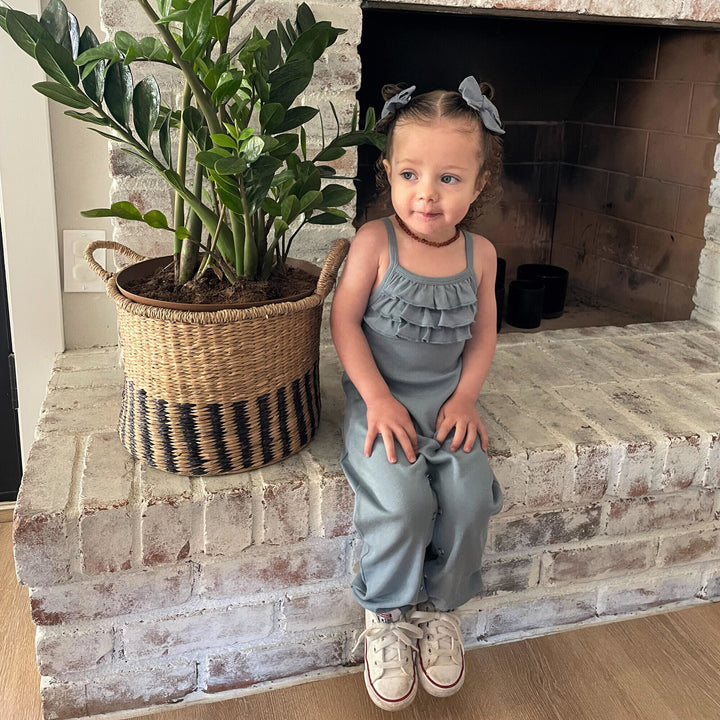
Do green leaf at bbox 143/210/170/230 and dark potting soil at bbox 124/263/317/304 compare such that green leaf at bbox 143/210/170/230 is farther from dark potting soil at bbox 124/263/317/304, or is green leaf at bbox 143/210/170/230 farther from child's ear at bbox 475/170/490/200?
child's ear at bbox 475/170/490/200

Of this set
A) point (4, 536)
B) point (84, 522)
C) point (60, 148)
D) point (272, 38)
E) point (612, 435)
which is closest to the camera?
point (84, 522)

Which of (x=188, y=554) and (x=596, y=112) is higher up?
(x=596, y=112)

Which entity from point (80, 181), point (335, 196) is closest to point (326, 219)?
point (335, 196)

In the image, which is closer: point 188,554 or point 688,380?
point 188,554

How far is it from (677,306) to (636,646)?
0.93 metres

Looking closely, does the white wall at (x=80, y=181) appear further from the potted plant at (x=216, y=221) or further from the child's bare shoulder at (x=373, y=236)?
the child's bare shoulder at (x=373, y=236)

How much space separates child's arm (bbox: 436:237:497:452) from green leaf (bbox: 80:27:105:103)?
1.85 feet

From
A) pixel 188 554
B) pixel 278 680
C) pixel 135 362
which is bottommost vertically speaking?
pixel 278 680

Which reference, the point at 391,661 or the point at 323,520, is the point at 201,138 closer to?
the point at 323,520

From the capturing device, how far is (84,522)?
1018 millimetres

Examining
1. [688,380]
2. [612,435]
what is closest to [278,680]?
[612,435]

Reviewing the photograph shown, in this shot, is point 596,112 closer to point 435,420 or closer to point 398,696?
point 435,420

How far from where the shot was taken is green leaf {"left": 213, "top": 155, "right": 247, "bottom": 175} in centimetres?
89

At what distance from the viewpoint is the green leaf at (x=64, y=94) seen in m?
0.94
